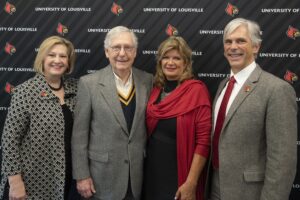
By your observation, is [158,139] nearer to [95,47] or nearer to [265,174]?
[265,174]

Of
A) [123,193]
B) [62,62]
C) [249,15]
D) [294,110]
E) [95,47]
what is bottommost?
[123,193]

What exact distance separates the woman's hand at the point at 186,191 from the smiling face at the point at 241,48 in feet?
2.75

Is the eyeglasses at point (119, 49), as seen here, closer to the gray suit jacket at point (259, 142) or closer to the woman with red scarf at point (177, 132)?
the woman with red scarf at point (177, 132)

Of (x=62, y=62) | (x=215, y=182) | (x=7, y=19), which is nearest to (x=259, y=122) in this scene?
(x=215, y=182)

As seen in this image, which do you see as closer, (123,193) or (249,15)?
(123,193)

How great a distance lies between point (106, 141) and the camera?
92.0 inches

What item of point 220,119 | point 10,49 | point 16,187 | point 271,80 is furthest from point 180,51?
point 10,49

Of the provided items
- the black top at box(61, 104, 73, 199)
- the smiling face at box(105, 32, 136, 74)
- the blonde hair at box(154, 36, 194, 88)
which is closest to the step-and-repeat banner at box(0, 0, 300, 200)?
the blonde hair at box(154, 36, 194, 88)

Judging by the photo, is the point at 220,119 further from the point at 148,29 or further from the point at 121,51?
the point at 148,29

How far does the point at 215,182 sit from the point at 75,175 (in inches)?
38.1

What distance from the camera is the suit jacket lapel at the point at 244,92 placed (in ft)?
6.51

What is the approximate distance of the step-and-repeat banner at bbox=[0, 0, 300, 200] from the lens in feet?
9.20

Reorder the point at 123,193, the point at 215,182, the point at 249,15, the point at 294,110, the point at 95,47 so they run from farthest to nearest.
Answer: the point at 95,47
the point at 249,15
the point at 123,193
the point at 215,182
the point at 294,110

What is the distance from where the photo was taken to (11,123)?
2.35 m
